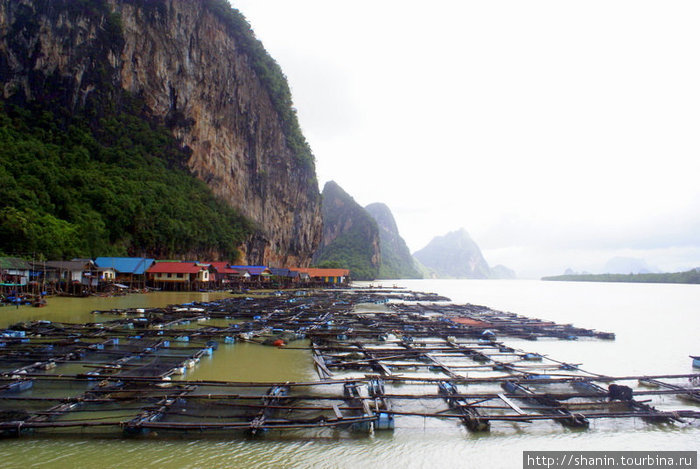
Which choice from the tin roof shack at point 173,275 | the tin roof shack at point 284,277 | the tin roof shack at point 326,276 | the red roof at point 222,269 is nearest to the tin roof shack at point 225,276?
the red roof at point 222,269

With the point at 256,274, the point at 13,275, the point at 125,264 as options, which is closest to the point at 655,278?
the point at 256,274

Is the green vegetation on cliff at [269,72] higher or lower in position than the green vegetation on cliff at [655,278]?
higher

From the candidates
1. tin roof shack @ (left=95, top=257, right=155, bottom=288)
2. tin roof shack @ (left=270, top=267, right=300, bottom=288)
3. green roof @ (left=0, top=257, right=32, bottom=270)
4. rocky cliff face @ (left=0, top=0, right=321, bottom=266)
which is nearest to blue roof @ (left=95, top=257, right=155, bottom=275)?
tin roof shack @ (left=95, top=257, right=155, bottom=288)

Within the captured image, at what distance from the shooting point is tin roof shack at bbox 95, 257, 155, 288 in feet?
133

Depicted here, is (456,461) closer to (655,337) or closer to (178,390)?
(178,390)

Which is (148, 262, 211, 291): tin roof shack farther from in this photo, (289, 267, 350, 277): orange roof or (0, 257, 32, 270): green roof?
(289, 267, 350, 277): orange roof

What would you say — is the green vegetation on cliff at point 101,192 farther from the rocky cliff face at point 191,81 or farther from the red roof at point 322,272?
the red roof at point 322,272

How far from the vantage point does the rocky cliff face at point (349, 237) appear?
144 meters

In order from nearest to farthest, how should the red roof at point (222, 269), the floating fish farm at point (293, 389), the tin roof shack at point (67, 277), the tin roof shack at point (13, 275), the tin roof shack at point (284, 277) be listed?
the floating fish farm at point (293, 389)
the tin roof shack at point (13, 275)
the tin roof shack at point (67, 277)
the red roof at point (222, 269)
the tin roof shack at point (284, 277)

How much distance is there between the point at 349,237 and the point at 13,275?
134509 mm

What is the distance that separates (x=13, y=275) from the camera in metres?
28.8

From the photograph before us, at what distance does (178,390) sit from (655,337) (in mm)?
28926

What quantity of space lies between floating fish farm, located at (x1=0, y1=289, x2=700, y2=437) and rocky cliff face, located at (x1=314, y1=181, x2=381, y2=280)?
116 m

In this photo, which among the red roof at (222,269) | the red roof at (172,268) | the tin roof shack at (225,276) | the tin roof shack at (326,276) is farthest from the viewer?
the tin roof shack at (326,276)
